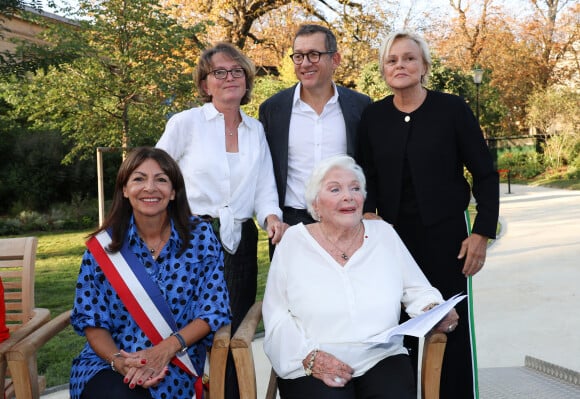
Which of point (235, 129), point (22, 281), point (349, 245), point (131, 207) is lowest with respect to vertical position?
point (22, 281)

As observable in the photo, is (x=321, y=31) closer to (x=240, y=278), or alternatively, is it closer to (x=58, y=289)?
(x=240, y=278)

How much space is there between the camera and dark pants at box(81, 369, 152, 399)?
2223 millimetres

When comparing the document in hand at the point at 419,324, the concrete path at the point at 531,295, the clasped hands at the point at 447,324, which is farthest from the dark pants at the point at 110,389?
the concrete path at the point at 531,295

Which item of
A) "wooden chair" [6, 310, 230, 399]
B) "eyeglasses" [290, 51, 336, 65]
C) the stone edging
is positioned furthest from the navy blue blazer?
the stone edging

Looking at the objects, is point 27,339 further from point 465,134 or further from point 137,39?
point 137,39

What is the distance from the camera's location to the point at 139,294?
2.35 m

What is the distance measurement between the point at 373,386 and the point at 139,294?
0.99 meters

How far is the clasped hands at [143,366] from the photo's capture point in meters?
2.23

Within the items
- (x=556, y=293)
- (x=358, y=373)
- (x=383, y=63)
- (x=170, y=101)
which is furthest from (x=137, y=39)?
(x=358, y=373)

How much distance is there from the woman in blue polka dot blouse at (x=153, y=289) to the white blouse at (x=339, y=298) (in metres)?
0.25

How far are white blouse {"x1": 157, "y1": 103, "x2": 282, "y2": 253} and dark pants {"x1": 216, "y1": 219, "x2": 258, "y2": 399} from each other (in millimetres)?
66

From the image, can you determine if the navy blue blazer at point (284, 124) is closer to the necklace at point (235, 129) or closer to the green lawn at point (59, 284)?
the necklace at point (235, 129)

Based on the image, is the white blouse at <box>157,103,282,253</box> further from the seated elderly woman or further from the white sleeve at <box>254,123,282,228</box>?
the seated elderly woman

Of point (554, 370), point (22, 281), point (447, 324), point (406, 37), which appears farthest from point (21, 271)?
point (554, 370)
